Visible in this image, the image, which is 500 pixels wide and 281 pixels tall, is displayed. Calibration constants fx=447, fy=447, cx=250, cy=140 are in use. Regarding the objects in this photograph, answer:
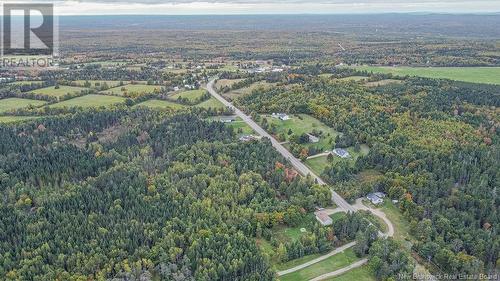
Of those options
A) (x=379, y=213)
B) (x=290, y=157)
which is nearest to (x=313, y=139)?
(x=290, y=157)

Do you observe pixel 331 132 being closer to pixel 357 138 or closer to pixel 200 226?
pixel 357 138

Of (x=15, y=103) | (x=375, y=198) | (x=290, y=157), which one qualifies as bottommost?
(x=375, y=198)

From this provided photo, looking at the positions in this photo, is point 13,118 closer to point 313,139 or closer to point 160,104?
point 160,104

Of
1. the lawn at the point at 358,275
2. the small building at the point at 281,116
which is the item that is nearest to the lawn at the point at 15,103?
the small building at the point at 281,116

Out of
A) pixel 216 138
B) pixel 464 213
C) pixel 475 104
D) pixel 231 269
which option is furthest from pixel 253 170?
pixel 475 104

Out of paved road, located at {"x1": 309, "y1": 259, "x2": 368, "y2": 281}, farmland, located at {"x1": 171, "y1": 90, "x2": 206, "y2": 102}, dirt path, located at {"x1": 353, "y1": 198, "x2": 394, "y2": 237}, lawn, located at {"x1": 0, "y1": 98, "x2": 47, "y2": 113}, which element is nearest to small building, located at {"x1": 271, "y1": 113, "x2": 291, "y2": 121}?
farmland, located at {"x1": 171, "y1": 90, "x2": 206, "y2": 102}

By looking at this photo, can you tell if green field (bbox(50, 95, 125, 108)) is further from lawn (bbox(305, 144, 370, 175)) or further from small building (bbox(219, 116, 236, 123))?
lawn (bbox(305, 144, 370, 175))
